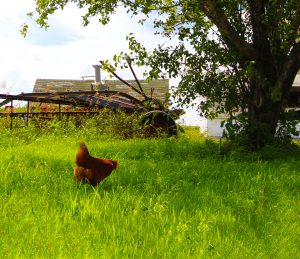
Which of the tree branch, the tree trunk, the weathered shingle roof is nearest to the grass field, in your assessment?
the tree trunk

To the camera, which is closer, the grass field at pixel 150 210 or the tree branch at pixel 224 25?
the grass field at pixel 150 210

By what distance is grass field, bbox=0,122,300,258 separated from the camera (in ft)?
13.8

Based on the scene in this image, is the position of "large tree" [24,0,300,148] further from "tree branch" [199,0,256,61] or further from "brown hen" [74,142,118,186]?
"brown hen" [74,142,118,186]

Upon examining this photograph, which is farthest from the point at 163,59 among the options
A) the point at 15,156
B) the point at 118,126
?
the point at 15,156

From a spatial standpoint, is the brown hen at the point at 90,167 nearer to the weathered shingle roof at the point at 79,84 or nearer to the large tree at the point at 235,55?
the large tree at the point at 235,55

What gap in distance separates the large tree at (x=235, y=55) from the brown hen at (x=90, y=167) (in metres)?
5.48

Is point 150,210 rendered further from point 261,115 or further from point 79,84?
point 79,84

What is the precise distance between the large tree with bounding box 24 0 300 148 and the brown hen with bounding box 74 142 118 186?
18.0ft

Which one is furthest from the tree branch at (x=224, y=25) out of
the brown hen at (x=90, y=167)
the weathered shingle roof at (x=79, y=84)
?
the weathered shingle roof at (x=79, y=84)

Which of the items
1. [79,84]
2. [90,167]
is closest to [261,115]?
[90,167]

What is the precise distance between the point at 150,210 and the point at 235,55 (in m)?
7.31

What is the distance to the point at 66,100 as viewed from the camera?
16938 mm

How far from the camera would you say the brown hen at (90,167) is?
20.0 feet

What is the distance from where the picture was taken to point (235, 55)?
11766mm
